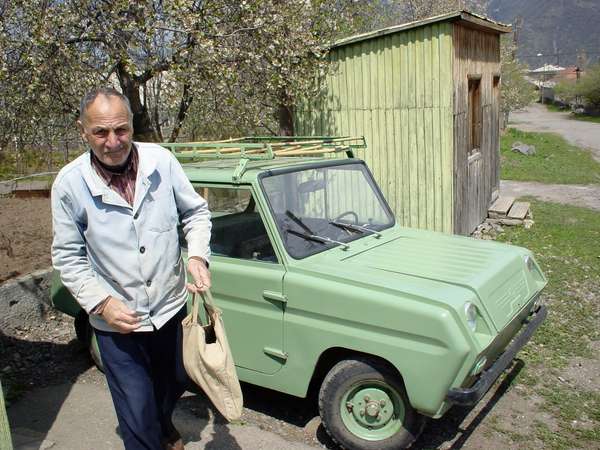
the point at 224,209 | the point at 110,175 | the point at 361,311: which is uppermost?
the point at 110,175

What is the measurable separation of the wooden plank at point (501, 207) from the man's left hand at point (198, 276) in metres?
8.47

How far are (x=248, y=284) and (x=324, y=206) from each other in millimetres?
851

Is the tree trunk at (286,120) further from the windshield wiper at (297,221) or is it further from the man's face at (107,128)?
the man's face at (107,128)

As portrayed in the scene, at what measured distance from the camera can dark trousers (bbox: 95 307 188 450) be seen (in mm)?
2756

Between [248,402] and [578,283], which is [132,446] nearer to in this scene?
[248,402]

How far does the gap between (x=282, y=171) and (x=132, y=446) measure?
2030mm

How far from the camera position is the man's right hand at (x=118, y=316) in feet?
8.39

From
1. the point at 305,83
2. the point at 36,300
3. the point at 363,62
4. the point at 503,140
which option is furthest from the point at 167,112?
the point at 503,140

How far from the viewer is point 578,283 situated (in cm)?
694

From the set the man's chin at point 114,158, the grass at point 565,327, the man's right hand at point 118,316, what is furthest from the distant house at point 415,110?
the man's right hand at point 118,316

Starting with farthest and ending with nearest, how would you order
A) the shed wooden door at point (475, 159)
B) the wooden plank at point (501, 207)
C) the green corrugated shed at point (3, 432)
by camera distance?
the wooden plank at point (501, 207)
the shed wooden door at point (475, 159)
the green corrugated shed at point (3, 432)

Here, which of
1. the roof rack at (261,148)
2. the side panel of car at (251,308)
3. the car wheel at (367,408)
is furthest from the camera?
the roof rack at (261,148)

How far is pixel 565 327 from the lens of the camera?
5.70 metres

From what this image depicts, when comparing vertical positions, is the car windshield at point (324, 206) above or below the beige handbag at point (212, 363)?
above
